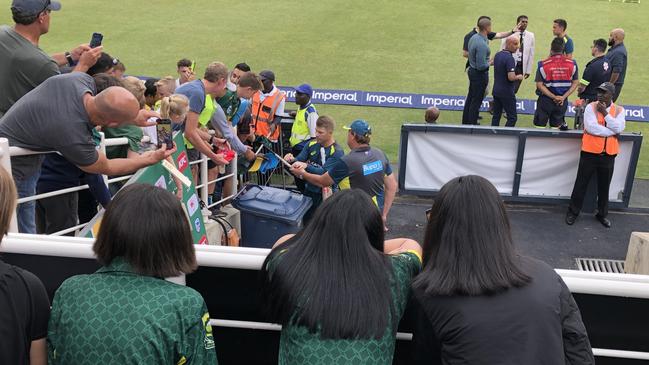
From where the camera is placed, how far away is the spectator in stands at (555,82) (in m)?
11.0

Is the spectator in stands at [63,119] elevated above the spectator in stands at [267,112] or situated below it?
above

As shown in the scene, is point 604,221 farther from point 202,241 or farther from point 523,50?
point 202,241

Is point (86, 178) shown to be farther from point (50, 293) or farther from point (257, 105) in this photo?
point (257, 105)

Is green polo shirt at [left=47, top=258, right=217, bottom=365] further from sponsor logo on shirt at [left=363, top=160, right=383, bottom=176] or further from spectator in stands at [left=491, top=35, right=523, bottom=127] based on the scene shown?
spectator in stands at [left=491, top=35, right=523, bottom=127]

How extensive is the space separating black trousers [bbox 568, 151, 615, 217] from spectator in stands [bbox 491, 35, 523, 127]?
2684 mm

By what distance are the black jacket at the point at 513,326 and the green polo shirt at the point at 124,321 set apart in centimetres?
84

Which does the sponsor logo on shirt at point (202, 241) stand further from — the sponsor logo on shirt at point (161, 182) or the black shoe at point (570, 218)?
the black shoe at point (570, 218)

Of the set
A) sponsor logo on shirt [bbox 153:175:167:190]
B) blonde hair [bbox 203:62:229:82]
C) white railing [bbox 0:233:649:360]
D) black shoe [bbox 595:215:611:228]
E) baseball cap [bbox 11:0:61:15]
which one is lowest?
black shoe [bbox 595:215:611:228]

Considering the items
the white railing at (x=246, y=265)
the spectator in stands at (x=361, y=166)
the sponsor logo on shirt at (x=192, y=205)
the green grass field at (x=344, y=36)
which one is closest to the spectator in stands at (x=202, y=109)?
the sponsor logo on shirt at (x=192, y=205)

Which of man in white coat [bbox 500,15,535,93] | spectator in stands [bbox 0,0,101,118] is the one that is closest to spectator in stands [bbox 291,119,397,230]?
spectator in stands [bbox 0,0,101,118]

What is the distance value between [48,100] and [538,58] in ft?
50.2

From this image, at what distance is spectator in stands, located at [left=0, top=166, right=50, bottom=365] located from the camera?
2.01 m

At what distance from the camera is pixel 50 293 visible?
272cm

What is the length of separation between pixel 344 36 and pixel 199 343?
1774 cm
